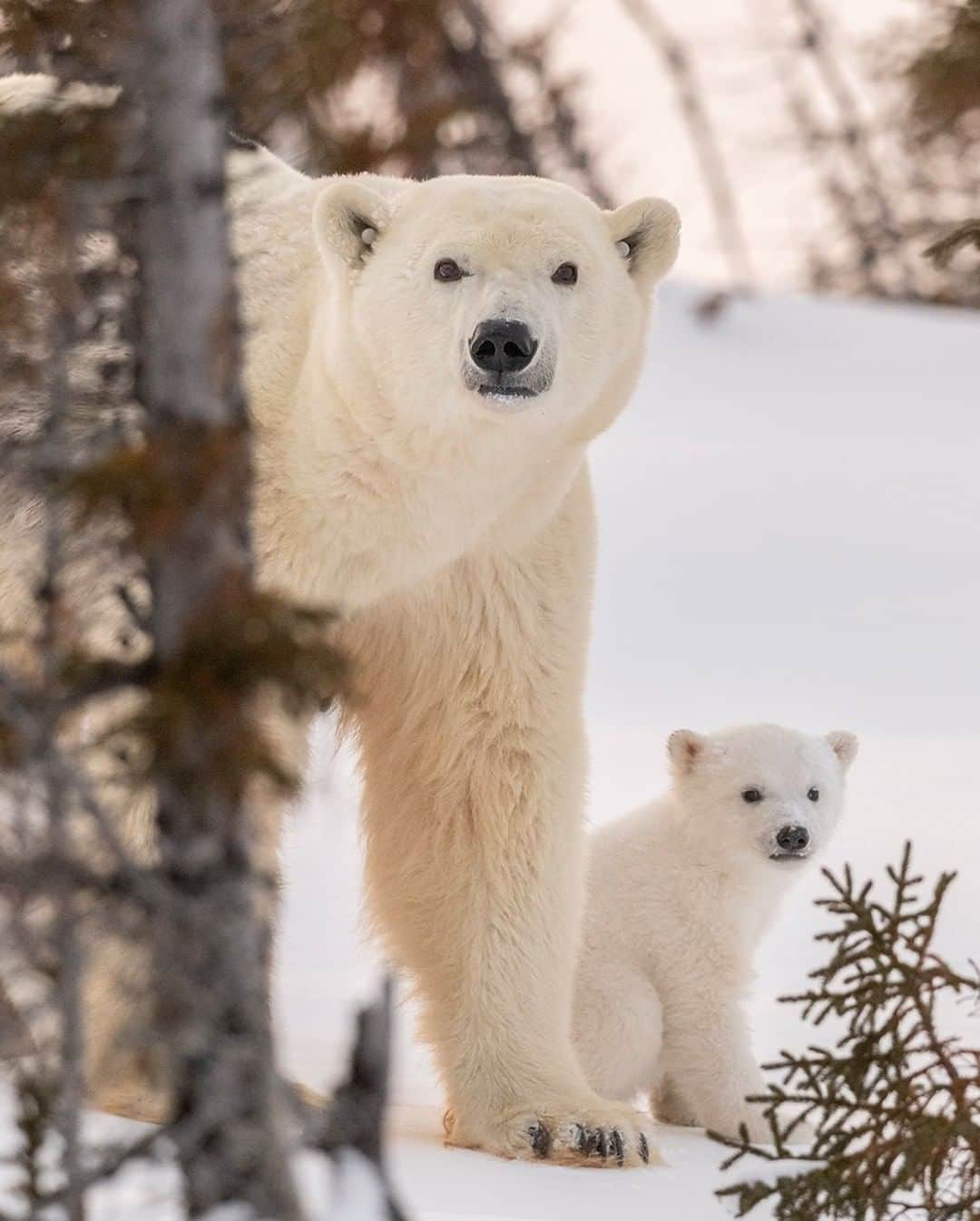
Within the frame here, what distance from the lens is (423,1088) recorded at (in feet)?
18.2

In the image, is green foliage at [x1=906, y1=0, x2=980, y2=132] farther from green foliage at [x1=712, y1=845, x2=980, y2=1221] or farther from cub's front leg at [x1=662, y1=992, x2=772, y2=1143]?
green foliage at [x1=712, y1=845, x2=980, y2=1221]

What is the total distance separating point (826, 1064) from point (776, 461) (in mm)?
9898

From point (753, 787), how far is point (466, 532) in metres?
1.10

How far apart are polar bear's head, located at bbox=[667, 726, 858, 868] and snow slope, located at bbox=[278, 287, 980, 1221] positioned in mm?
687

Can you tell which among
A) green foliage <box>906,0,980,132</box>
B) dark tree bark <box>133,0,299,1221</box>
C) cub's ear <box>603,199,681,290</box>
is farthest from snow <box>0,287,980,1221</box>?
green foliage <box>906,0,980,132</box>

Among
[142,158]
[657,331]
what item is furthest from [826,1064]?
[657,331]

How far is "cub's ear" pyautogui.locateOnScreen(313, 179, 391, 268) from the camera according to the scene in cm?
466

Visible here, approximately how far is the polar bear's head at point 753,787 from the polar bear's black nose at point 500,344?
141cm

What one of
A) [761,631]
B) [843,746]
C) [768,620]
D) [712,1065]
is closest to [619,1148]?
[712,1065]

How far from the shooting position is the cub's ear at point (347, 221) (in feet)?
15.3

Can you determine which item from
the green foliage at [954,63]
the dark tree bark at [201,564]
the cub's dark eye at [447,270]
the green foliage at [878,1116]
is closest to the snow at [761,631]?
the dark tree bark at [201,564]

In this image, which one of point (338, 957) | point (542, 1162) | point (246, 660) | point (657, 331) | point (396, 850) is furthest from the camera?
point (657, 331)

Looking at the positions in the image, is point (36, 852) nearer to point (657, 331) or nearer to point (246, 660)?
point (246, 660)

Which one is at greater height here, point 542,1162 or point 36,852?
point 36,852
